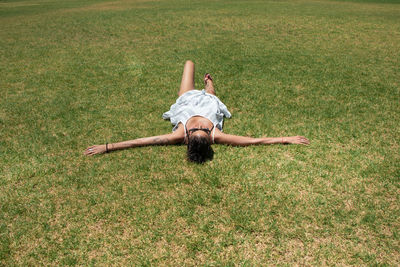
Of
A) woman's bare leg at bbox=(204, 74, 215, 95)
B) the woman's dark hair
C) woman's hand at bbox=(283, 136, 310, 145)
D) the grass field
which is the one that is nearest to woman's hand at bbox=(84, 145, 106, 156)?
the grass field

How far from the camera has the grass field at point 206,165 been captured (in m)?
3.35

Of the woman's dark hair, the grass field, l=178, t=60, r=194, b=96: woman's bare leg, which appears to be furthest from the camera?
l=178, t=60, r=194, b=96: woman's bare leg

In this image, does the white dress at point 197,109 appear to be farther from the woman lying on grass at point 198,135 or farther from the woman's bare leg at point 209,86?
the woman's bare leg at point 209,86

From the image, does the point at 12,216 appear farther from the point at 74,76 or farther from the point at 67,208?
the point at 74,76

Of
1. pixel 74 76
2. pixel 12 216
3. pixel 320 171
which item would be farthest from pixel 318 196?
pixel 74 76

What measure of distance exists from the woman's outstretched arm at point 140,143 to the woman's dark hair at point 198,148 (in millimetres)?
538

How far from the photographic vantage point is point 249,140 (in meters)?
4.96

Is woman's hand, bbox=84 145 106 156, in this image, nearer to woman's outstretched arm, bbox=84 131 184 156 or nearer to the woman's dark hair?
woman's outstretched arm, bbox=84 131 184 156

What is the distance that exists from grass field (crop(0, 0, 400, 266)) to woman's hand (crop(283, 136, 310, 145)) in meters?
0.13

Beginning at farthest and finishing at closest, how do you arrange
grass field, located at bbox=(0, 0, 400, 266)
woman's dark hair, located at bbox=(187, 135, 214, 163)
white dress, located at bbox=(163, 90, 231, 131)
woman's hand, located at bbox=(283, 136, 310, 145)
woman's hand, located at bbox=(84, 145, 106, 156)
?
1. white dress, located at bbox=(163, 90, 231, 131)
2. woman's hand, located at bbox=(283, 136, 310, 145)
3. woman's hand, located at bbox=(84, 145, 106, 156)
4. woman's dark hair, located at bbox=(187, 135, 214, 163)
5. grass field, located at bbox=(0, 0, 400, 266)

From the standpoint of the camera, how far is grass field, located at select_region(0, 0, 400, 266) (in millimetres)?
3352

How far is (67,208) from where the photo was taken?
3.88m

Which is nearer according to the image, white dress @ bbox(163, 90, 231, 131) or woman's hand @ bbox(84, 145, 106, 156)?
woman's hand @ bbox(84, 145, 106, 156)

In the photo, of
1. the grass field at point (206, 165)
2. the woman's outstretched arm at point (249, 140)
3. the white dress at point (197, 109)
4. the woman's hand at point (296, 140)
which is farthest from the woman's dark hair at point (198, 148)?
the woman's hand at point (296, 140)
